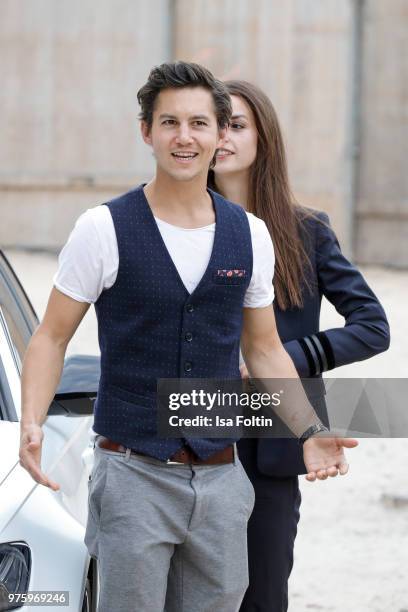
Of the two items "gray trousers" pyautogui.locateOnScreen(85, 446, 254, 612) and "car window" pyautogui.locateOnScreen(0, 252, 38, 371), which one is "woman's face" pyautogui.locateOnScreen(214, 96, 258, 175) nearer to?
"car window" pyautogui.locateOnScreen(0, 252, 38, 371)

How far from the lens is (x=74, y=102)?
16844 millimetres

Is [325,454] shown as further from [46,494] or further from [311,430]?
[46,494]

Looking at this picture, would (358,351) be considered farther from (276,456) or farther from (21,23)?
(21,23)

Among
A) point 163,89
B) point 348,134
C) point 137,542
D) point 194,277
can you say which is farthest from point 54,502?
point 348,134

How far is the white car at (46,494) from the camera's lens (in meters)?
2.96

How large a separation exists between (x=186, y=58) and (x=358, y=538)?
10.6 meters

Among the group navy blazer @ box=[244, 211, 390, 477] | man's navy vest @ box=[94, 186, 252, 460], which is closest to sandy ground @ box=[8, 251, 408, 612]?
navy blazer @ box=[244, 211, 390, 477]

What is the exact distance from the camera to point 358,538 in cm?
705

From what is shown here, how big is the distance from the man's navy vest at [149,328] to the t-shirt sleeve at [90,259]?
0.8 inches

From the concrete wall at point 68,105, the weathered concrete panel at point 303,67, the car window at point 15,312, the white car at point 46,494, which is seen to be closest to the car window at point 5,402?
the white car at point 46,494

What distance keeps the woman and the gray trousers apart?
58 cm

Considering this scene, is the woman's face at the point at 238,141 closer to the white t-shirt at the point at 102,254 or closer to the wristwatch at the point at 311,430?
the white t-shirt at the point at 102,254

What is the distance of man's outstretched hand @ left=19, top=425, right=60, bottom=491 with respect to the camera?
2.86 metres
